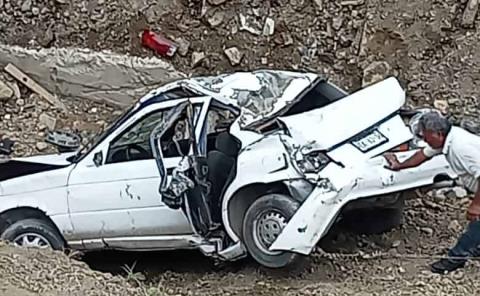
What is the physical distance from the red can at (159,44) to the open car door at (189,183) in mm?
5083

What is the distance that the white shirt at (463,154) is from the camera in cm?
859

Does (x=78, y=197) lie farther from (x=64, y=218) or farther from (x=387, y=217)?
(x=387, y=217)

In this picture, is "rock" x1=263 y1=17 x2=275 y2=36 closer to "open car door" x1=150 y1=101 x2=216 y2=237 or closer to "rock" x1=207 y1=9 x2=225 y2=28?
"rock" x1=207 y1=9 x2=225 y2=28

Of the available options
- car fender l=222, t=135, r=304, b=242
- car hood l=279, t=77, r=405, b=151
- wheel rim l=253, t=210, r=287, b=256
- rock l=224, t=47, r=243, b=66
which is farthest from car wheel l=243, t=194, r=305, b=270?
rock l=224, t=47, r=243, b=66

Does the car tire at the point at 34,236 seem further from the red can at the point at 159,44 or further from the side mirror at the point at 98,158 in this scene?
the red can at the point at 159,44

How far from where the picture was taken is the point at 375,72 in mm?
13648

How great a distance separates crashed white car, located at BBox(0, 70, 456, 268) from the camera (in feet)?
28.9

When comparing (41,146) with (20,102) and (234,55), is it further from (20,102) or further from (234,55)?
(234,55)

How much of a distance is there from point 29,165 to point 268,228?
8.81 feet

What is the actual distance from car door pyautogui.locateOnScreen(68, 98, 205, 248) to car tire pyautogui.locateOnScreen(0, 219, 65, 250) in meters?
0.22

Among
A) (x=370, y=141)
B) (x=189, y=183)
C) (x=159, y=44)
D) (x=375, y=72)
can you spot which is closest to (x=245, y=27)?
(x=159, y=44)

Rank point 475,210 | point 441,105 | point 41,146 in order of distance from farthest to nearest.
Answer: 1. point 41,146
2. point 441,105
3. point 475,210

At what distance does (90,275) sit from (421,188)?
2822 mm

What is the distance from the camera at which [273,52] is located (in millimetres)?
14250
